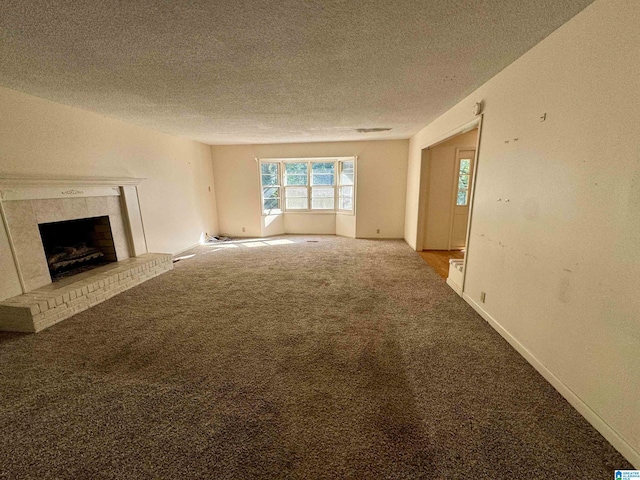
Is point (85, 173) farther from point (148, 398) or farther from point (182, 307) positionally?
point (148, 398)

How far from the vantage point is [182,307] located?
2.96 meters

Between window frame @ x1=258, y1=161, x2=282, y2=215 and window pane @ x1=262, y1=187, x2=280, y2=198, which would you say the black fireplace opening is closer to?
window frame @ x1=258, y1=161, x2=282, y2=215

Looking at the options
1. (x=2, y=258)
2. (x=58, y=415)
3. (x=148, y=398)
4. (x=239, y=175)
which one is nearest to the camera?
(x=58, y=415)

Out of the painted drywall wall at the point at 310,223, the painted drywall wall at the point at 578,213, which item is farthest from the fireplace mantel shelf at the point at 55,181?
the painted drywall wall at the point at 578,213

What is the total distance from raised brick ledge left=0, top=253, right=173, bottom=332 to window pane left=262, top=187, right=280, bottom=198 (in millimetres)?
3480

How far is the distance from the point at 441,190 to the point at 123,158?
222 inches

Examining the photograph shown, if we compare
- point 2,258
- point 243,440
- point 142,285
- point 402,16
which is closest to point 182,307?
point 142,285

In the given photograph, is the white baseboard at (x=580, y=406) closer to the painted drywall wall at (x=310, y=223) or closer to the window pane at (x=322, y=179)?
the painted drywall wall at (x=310, y=223)

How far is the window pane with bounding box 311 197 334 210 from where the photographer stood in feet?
22.9

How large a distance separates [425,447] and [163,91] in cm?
376

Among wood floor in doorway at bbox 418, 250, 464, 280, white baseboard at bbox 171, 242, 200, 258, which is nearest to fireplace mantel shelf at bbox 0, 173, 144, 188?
white baseboard at bbox 171, 242, 200, 258

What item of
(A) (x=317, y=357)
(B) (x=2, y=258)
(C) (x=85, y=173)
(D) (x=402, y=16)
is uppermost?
(D) (x=402, y=16)

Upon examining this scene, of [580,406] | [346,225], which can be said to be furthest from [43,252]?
[346,225]

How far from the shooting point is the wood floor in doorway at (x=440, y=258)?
162 inches
